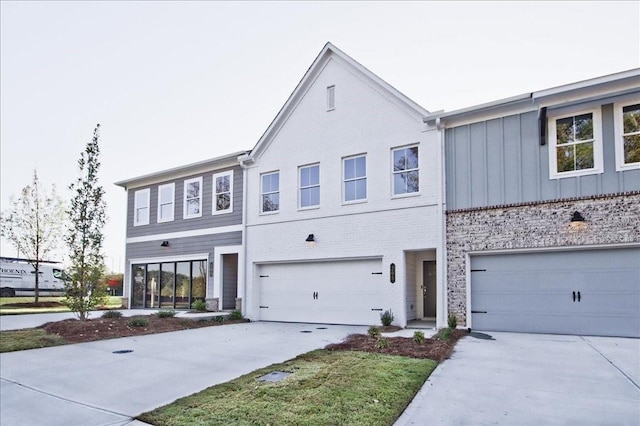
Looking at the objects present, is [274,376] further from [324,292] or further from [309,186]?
[309,186]

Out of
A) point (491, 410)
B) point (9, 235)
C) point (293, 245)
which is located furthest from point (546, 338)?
point (9, 235)

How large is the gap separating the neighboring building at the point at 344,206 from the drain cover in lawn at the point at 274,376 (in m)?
6.32

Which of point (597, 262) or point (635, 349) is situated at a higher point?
point (597, 262)

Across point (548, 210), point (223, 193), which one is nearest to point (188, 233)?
point (223, 193)

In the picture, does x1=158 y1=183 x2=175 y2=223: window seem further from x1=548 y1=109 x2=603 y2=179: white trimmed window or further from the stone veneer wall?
x1=548 y1=109 x2=603 y2=179: white trimmed window

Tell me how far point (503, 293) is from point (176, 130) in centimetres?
1414

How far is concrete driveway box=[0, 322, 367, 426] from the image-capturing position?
218 inches

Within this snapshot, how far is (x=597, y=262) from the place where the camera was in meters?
10.2

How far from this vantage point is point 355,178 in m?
13.8

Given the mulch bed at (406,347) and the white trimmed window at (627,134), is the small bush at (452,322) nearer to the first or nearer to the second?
the mulch bed at (406,347)

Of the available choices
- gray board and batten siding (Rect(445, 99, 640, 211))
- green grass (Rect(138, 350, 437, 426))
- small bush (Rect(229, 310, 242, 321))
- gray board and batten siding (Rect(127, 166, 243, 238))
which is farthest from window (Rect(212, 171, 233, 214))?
green grass (Rect(138, 350, 437, 426))

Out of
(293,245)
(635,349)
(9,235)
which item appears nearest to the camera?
(635,349)

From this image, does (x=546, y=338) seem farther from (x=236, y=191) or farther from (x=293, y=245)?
(x=236, y=191)

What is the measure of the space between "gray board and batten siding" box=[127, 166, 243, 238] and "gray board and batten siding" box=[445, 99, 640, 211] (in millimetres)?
8252
